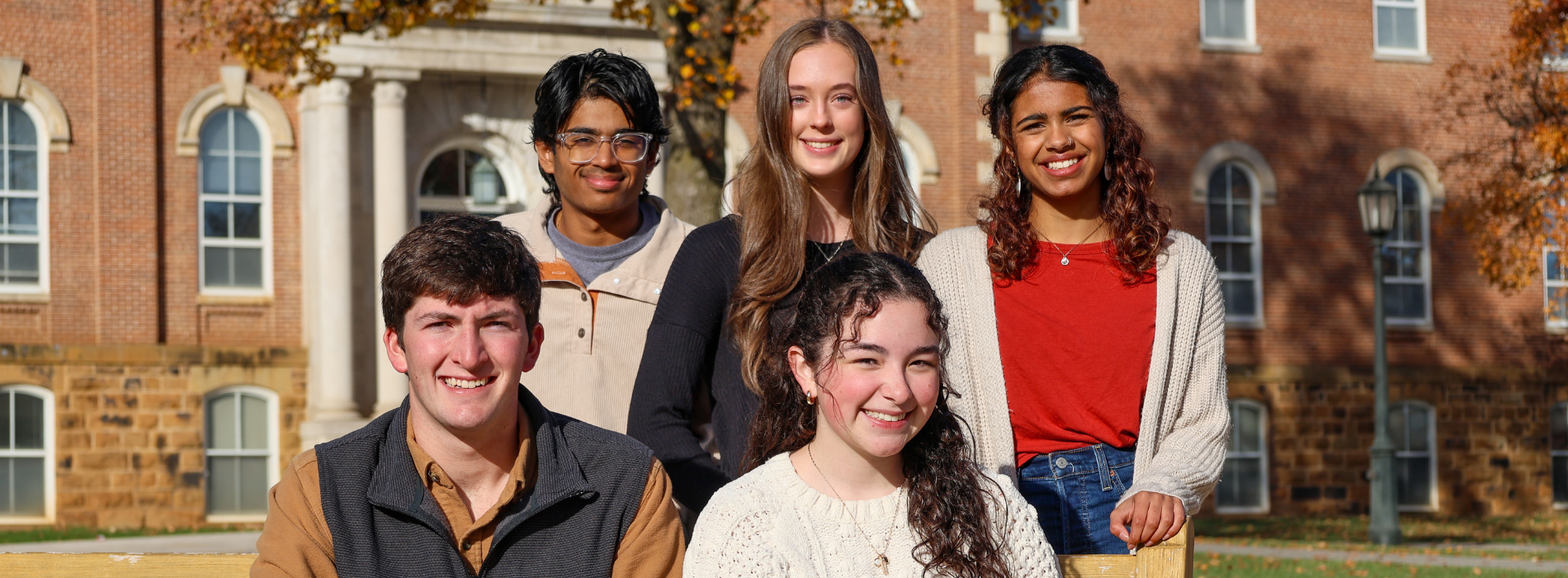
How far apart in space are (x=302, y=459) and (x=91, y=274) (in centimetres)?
1439

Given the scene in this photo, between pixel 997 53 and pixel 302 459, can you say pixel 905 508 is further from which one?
pixel 997 53

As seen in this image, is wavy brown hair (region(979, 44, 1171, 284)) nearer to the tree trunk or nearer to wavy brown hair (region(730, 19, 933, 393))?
wavy brown hair (region(730, 19, 933, 393))

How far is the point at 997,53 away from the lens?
1836 cm

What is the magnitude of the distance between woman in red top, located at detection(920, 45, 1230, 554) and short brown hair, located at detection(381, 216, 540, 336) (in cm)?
98

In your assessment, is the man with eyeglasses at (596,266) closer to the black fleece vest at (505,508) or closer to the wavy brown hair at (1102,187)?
the black fleece vest at (505,508)

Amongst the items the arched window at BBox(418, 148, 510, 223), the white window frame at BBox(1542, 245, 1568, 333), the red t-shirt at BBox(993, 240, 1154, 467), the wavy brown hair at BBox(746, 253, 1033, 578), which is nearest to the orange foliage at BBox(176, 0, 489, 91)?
the arched window at BBox(418, 148, 510, 223)

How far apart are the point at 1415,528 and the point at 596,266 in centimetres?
1607

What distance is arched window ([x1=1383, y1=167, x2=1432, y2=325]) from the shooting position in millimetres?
20297

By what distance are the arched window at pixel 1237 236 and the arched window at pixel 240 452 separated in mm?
12163

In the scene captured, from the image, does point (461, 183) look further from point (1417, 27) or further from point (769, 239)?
point (769, 239)

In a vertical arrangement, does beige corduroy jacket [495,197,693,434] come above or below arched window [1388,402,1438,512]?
above

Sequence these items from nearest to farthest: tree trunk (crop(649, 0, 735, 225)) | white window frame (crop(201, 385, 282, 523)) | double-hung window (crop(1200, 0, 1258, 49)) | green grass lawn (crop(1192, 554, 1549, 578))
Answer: tree trunk (crop(649, 0, 735, 225)) → green grass lawn (crop(1192, 554, 1549, 578)) → white window frame (crop(201, 385, 282, 523)) → double-hung window (crop(1200, 0, 1258, 49))

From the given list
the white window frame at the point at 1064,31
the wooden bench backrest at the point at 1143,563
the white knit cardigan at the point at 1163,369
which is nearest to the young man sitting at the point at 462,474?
the white knit cardigan at the point at 1163,369

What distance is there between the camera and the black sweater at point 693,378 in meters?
3.23
